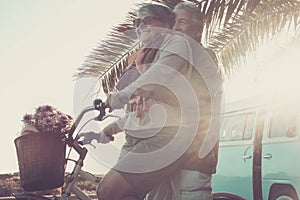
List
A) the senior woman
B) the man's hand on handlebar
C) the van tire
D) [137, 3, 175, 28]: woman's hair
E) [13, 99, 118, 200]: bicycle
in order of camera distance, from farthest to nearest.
Answer: the van tire < the man's hand on handlebar < [13, 99, 118, 200]: bicycle < [137, 3, 175, 28]: woman's hair < the senior woman

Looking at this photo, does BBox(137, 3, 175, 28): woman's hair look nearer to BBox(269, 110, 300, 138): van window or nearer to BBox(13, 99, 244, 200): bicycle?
BBox(13, 99, 244, 200): bicycle

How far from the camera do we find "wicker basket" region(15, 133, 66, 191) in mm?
3646

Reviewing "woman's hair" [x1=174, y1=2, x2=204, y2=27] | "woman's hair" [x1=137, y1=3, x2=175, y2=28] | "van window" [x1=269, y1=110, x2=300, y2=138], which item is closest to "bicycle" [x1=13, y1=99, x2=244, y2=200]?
"woman's hair" [x1=137, y1=3, x2=175, y2=28]

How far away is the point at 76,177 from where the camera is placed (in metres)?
4.05

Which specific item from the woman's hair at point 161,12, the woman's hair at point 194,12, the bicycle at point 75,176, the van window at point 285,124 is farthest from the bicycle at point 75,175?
the van window at point 285,124

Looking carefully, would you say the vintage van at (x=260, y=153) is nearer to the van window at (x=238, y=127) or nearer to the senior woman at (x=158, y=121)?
the van window at (x=238, y=127)

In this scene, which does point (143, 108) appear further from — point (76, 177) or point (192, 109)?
point (76, 177)

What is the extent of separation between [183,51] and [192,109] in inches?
11.9

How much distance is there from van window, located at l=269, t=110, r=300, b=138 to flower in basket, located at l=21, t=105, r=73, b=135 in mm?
4368

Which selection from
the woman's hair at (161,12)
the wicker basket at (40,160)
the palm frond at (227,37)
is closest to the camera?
the woman's hair at (161,12)

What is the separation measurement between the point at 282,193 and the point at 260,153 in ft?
2.06

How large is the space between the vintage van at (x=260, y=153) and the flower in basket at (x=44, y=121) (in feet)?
14.3

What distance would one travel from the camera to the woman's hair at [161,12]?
10.9 ft

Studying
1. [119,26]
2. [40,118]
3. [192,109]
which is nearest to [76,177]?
[40,118]
